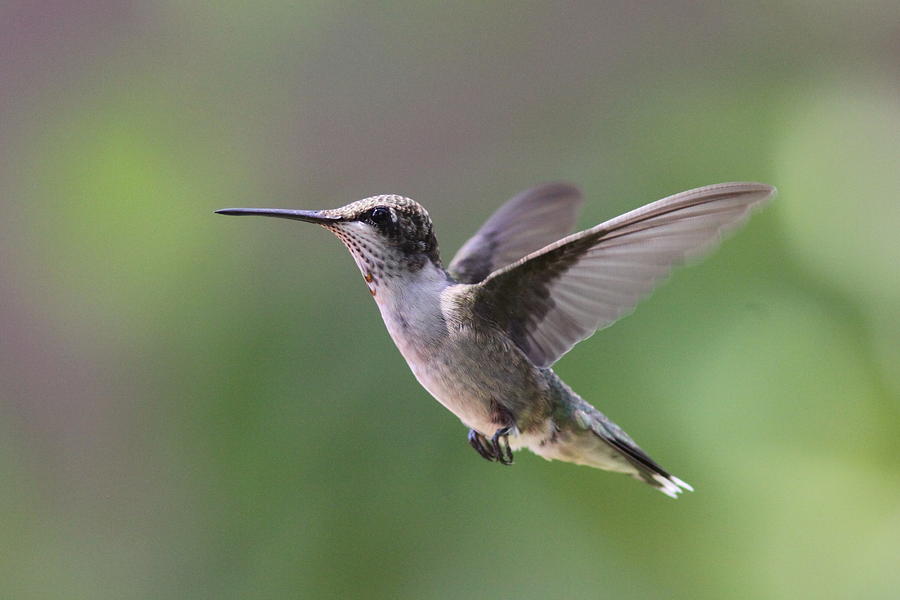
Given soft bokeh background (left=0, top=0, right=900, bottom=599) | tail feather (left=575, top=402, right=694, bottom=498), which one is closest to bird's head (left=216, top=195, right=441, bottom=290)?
tail feather (left=575, top=402, right=694, bottom=498)

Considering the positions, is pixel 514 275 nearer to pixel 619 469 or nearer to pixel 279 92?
pixel 619 469

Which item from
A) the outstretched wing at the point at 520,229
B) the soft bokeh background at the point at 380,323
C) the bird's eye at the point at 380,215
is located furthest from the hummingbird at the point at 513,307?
the soft bokeh background at the point at 380,323

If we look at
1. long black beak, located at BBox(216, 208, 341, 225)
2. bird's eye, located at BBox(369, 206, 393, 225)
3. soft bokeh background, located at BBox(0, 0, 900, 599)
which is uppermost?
long black beak, located at BBox(216, 208, 341, 225)

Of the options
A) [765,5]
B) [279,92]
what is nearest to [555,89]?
[765,5]

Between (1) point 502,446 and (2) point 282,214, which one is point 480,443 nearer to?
(1) point 502,446

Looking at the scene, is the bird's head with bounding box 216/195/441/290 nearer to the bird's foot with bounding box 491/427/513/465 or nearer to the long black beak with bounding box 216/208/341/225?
the long black beak with bounding box 216/208/341/225

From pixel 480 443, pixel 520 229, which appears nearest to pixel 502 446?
pixel 480 443
